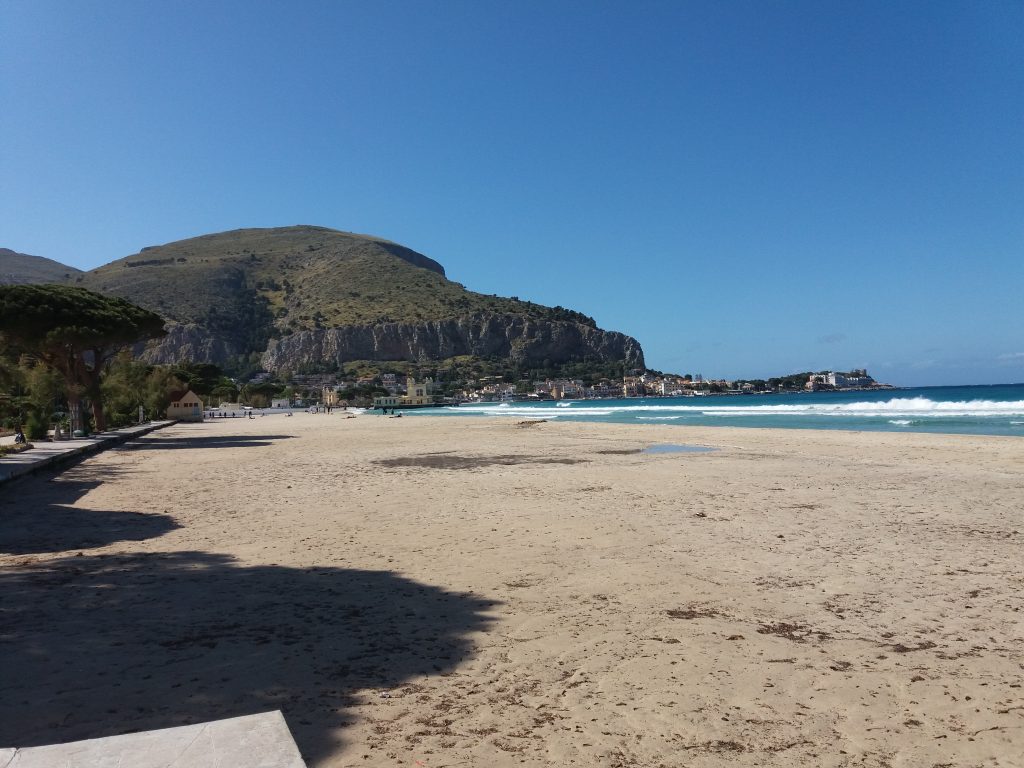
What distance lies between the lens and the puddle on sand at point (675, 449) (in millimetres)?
21500

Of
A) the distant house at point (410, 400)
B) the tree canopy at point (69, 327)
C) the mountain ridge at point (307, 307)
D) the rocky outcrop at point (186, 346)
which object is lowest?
the distant house at point (410, 400)

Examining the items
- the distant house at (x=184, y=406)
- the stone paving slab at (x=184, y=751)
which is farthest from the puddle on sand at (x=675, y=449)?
the distant house at (x=184, y=406)

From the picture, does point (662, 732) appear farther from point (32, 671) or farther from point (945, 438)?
point (945, 438)

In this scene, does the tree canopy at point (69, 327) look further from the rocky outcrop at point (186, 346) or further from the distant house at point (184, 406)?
the rocky outcrop at point (186, 346)

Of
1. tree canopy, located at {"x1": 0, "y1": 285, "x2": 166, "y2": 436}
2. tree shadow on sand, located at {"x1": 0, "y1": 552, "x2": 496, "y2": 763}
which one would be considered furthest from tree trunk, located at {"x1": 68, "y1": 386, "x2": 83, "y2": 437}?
tree shadow on sand, located at {"x1": 0, "y1": 552, "x2": 496, "y2": 763}

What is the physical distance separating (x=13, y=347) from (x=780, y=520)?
3106cm

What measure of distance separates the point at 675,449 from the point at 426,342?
140 m

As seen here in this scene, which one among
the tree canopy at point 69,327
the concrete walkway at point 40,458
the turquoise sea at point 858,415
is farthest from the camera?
the turquoise sea at point 858,415

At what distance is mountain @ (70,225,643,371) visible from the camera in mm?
143000

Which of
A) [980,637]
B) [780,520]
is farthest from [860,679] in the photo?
[780,520]

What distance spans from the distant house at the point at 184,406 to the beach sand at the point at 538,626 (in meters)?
56.5

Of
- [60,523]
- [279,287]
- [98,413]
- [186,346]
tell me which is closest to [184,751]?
[60,523]

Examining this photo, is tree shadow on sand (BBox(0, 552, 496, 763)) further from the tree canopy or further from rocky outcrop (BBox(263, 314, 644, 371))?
rocky outcrop (BBox(263, 314, 644, 371))

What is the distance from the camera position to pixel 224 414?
273ft
